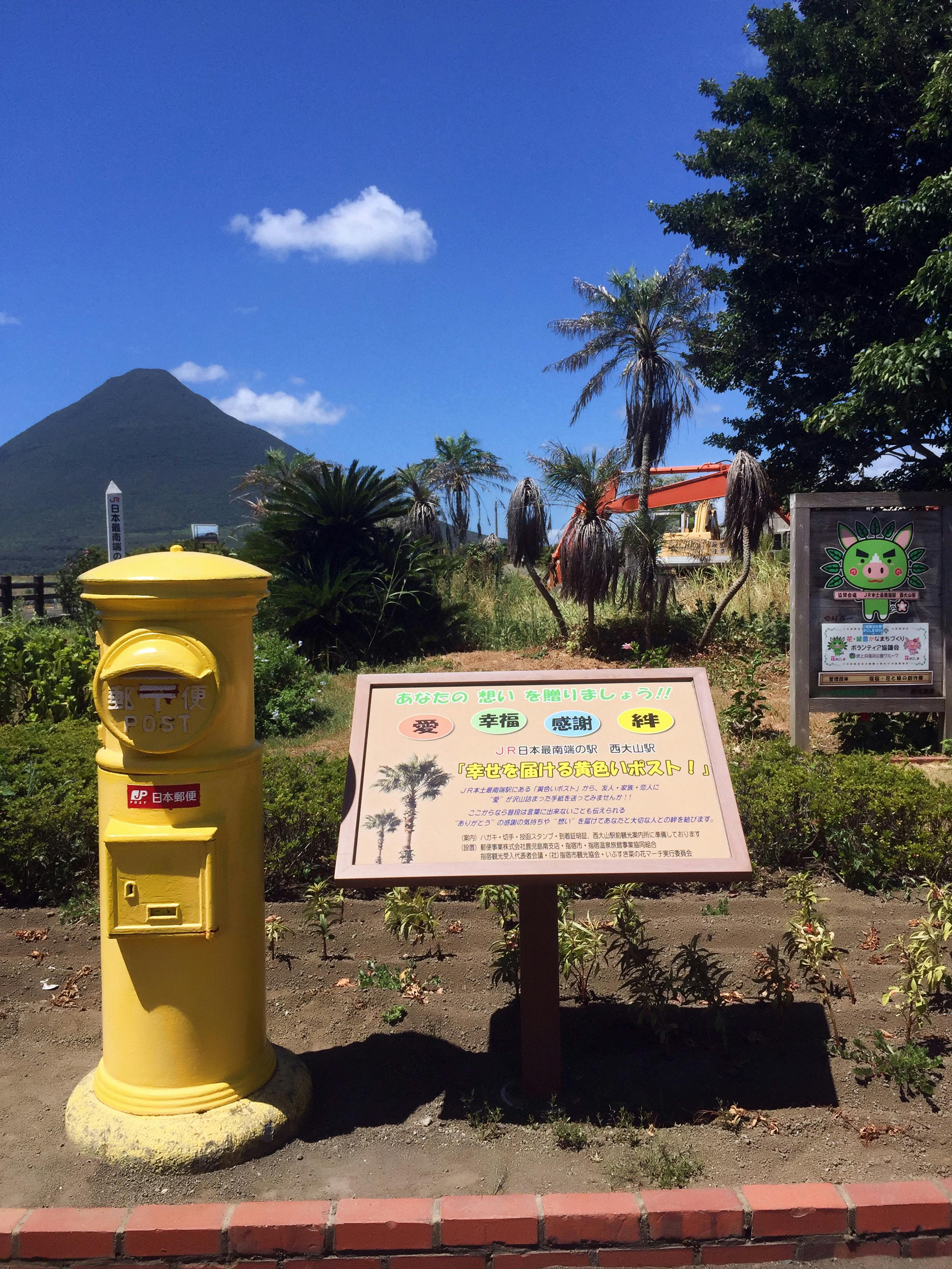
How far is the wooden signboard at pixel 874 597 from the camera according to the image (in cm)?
686

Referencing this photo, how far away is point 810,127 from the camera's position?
15469 mm

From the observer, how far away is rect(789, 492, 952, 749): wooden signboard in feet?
22.5

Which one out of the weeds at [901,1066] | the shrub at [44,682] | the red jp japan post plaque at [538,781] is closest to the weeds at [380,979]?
the red jp japan post plaque at [538,781]

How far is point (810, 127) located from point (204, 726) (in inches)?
650

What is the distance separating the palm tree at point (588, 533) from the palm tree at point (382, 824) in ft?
33.0

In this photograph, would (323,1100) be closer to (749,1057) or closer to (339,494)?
(749,1057)

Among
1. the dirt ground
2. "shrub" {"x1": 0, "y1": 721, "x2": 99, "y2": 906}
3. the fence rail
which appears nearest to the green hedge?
"shrub" {"x1": 0, "y1": 721, "x2": 99, "y2": 906}

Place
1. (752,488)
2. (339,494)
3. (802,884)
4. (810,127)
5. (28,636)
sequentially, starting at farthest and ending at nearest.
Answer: (810,127) → (339,494) → (752,488) → (28,636) → (802,884)

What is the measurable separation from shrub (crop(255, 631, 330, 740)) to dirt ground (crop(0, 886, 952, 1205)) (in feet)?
15.7

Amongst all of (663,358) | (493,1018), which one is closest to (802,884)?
(493,1018)

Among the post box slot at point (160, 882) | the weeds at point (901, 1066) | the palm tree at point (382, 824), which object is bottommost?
the weeds at point (901, 1066)

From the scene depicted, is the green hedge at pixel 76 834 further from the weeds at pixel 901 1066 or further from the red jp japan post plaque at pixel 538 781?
the weeds at pixel 901 1066

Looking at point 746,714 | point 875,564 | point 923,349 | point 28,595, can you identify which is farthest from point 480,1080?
point 28,595

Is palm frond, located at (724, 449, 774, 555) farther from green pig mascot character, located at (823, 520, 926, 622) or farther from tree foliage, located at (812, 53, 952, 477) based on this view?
A: green pig mascot character, located at (823, 520, 926, 622)
